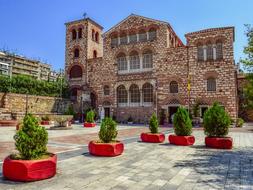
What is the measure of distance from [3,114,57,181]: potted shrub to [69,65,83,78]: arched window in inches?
1126

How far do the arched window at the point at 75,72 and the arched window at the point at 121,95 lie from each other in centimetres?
689

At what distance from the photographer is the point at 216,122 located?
10.1 meters

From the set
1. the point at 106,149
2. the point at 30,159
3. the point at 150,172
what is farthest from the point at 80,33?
the point at 150,172

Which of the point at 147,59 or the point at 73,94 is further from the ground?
the point at 147,59

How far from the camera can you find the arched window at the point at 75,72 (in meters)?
33.8

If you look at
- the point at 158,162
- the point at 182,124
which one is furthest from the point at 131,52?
the point at 158,162

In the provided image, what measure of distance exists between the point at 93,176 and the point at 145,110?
23.4 metres

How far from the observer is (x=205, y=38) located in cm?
2602

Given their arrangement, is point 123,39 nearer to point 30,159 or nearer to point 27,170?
point 30,159

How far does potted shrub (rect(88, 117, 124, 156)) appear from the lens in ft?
26.6

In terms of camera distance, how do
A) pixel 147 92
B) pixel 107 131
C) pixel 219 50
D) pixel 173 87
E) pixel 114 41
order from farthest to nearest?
pixel 114 41 → pixel 147 92 → pixel 173 87 → pixel 219 50 → pixel 107 131

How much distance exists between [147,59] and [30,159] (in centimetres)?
2529

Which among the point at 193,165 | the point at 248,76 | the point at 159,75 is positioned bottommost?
the point at 193,165

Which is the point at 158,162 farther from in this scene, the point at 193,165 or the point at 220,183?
the point at 220,183
